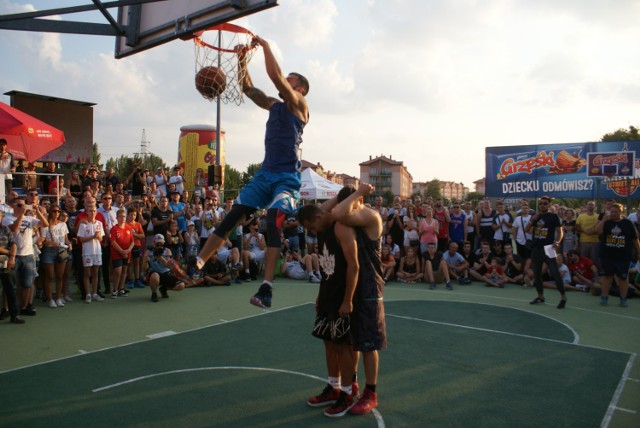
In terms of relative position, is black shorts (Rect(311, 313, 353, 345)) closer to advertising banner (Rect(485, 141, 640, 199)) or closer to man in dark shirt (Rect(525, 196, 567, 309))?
man in dark shirt (Rect(525, 196, 567, 309))

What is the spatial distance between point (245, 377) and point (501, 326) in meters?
4.47

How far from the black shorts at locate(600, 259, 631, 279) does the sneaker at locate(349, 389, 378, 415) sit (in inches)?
294

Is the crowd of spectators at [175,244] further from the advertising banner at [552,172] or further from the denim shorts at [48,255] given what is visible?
the advertising banner at [552,172]

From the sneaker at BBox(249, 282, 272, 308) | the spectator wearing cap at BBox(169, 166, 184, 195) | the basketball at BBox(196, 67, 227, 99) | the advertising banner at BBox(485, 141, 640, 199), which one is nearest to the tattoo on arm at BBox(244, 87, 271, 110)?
the basketball at BBox(196, 67, 227, 99)

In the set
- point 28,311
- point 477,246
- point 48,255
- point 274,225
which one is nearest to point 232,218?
point 274,225

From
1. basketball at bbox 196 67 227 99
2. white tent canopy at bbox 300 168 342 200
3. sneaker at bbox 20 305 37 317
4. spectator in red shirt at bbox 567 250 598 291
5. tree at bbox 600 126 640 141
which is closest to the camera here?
basketball at bbox 196 67 227 99

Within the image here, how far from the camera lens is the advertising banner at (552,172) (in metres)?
20.4

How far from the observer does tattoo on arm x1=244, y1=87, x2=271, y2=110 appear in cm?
477

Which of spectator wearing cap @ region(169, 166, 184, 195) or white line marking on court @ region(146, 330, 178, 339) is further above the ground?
spectator wearing cap @ region(169, 166, 184, 195)

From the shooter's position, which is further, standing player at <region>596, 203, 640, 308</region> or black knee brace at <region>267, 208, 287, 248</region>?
standing player at <region>596, 203, 640, 308</region>

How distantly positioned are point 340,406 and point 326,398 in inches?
8.8

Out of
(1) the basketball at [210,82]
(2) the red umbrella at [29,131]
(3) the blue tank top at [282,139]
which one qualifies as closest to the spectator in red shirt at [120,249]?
(2) the red umbrella at [29,131]

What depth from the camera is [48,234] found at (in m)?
9.20

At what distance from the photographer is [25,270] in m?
8.41
